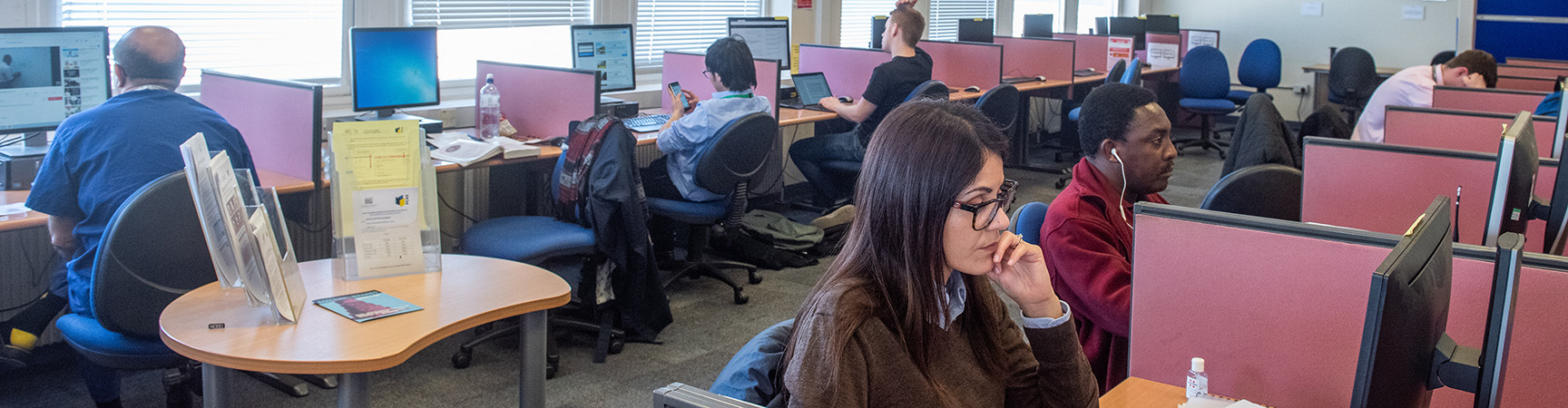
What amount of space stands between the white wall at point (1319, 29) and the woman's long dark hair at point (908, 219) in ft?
28.2

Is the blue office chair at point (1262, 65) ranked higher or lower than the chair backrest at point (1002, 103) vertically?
higher

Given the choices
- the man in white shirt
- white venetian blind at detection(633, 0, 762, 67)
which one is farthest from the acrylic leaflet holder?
the man in white shirt

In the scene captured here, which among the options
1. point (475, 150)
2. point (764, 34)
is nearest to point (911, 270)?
point (475, 150)

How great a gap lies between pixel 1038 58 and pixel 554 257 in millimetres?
4509

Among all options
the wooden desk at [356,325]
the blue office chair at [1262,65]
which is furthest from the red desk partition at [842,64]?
the blue office chair at [1262,65]

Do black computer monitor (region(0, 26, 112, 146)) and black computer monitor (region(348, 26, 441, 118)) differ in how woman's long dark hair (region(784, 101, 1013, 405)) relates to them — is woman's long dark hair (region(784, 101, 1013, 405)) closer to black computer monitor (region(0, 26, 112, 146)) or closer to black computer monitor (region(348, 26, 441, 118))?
black computer monitor (region(0, 26, 112, 146))

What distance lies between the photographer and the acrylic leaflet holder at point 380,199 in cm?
196

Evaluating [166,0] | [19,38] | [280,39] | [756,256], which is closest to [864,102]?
[756,256]

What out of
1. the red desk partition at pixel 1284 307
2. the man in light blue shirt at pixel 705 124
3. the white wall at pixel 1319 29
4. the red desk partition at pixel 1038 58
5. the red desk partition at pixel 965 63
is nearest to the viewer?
the red desk partition at pixel 1284 307

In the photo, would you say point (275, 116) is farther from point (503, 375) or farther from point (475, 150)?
point (503, 375)

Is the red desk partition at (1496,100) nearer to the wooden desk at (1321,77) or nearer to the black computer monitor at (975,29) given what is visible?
the black computer monitor at (975,29)

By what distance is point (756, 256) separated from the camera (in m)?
4.35

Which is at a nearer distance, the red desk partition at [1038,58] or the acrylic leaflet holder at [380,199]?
the acrylic leaflet holder at [380,199]

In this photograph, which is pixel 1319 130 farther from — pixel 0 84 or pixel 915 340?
pixel 0 84
